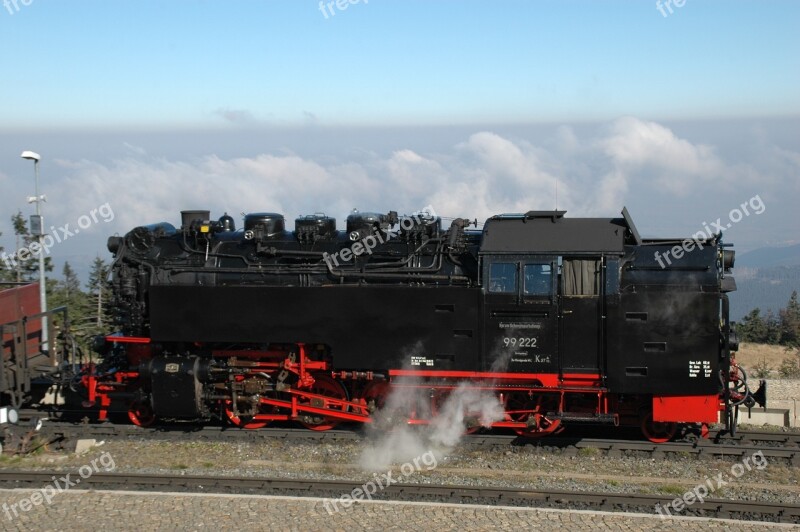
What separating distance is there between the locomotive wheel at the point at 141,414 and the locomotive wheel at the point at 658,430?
8189 millimetres

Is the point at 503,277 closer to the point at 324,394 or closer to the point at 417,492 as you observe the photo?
the point at 417,492

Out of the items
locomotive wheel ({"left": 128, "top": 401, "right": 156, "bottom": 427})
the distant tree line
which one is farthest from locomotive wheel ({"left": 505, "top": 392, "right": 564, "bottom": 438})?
the distant tree line

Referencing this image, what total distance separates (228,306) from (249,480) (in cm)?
303

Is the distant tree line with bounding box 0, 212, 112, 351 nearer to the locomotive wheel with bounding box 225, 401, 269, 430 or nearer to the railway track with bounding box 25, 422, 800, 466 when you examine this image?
the railway track with bounding box 25, 422, 800, 466

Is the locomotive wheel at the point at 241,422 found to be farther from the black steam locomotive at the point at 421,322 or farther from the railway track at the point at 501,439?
the railway track at the point at 501,439

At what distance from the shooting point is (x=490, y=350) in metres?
11.6

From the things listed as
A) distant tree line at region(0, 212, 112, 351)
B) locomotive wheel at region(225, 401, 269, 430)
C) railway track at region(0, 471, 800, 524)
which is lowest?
railway track at region(0, 471, 800, 524)

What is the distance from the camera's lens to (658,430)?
39.9 feet

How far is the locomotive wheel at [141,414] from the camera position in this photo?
13.2m

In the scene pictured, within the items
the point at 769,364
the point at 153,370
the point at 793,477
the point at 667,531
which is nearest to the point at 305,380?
the point at 153,370

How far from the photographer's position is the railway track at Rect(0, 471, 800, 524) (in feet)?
30.5

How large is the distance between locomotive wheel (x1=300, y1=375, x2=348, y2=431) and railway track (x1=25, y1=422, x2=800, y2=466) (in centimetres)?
20

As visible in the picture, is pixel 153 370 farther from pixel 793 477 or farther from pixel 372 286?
pixel 793 477

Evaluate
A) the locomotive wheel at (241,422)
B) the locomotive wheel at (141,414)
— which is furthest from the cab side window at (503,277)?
the locomotive wheel at (141,414)
